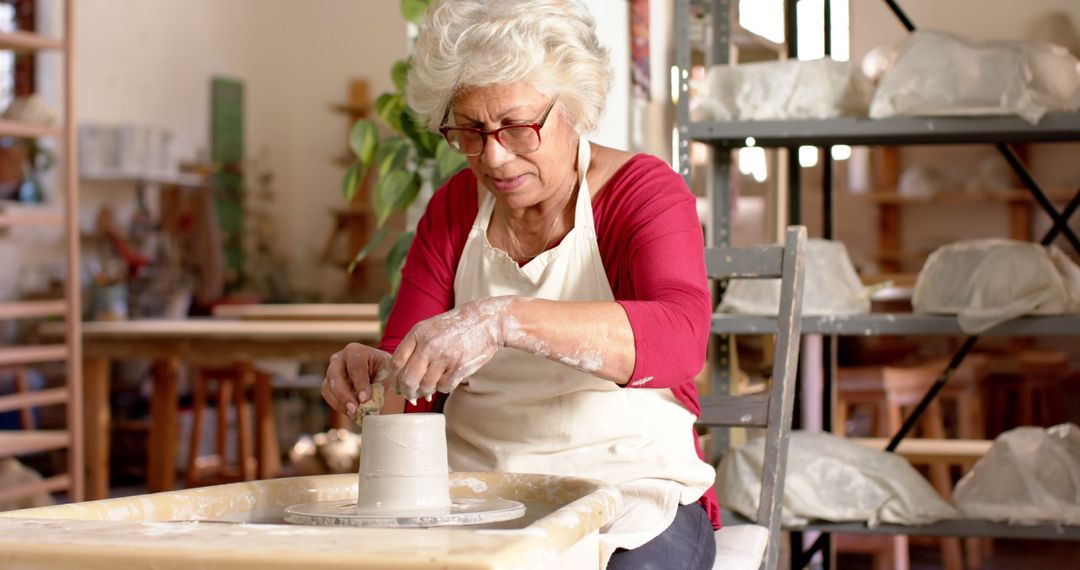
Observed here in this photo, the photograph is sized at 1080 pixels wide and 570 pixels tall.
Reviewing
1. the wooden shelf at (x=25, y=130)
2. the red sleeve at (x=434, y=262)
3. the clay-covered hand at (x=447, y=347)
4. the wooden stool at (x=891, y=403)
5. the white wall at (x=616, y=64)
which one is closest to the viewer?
the clay-covered hand at (x=447, y=347)

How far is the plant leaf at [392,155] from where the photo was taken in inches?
118

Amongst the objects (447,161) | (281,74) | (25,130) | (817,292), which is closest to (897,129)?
(817,292)

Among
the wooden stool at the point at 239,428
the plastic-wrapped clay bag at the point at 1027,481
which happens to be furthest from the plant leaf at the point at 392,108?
the wooden stool at the point at 239,428

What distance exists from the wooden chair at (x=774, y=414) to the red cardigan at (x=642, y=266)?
8 centimetres

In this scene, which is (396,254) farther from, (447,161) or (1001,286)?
(1001,286)

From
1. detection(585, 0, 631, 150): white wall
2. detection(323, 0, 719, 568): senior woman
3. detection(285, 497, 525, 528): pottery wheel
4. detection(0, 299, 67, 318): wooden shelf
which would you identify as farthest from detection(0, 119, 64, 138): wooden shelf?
detection(285, 497, 525, 528): pottery wheel

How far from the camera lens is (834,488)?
279 centimetres

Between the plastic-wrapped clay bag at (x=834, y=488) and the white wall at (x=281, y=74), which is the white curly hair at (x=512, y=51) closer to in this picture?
the plastic-wrapped clay bag at (x=834, y=488)

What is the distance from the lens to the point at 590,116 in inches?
70.1

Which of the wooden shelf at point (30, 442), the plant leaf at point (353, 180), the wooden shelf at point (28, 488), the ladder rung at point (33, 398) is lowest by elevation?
the wooden shelf at point (28, 488)

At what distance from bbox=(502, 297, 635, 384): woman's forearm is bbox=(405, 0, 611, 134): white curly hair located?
1.28 feet

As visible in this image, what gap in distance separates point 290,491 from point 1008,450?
1.97 metres

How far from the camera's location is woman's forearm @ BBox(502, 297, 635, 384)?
1.37 meters

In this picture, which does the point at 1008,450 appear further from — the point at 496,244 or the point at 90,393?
the point at 90,393
